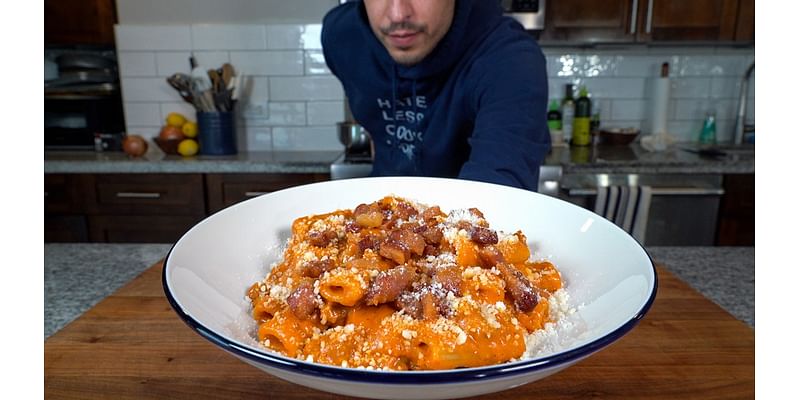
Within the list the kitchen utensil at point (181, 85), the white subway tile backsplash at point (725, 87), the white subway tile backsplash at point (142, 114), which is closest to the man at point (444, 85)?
the kitchen utensil at point (181, 85)

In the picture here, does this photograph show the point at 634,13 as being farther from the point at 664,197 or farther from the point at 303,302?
the point at 303,302

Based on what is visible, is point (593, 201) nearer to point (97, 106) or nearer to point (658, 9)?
point (658, 9)

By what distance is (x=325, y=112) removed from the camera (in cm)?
278

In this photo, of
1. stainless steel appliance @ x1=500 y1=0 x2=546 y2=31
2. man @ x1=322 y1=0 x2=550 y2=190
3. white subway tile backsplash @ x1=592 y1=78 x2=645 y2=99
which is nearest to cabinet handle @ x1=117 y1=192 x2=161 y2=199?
man @ x1=322 y1=0 x2=550 y2=190

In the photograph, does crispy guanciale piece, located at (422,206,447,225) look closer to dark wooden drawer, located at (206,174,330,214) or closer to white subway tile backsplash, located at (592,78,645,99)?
dark wooden drawer, located at (206,174,330,214)

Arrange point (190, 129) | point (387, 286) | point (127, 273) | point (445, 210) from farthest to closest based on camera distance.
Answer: point (190, 129), point (127, 273), point (445, 210), point (387, 286)

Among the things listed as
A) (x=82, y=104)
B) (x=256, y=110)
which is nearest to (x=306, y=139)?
(x=256, y=110)

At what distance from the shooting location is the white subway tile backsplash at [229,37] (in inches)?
105

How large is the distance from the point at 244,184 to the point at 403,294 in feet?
6.60

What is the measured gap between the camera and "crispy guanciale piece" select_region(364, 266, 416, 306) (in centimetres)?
51

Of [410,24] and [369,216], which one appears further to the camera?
[410,24]

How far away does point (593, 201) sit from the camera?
2.26 meters

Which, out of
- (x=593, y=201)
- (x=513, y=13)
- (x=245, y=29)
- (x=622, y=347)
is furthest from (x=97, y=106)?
(x=622, y=347)

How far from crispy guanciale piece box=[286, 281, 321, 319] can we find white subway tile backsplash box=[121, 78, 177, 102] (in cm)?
258
